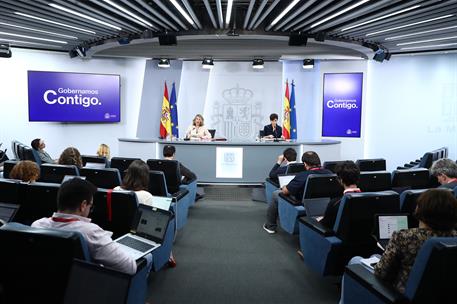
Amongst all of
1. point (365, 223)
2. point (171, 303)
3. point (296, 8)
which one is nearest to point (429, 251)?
point (365, 223)

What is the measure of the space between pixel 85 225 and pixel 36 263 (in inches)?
14.1

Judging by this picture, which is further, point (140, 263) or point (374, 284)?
point (140, 263)

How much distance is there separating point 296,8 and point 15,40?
6324 millimetres

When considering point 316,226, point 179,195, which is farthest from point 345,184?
point 179,195

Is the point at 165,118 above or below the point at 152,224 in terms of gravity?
above

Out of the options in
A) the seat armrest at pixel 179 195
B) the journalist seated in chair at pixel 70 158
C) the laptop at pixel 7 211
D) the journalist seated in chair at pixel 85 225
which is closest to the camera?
the journalist seated in chair at pixel 85 225

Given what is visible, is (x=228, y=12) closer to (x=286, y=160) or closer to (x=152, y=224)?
(x=286, y=160)

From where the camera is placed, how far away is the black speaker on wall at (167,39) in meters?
7.87

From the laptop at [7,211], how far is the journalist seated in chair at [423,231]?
107 inches

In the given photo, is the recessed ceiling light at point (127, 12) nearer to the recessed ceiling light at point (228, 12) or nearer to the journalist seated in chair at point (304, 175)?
the recessed ceiling light at point (228, 12)

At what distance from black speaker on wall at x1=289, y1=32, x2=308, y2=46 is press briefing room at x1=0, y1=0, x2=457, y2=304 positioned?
0.10 feet

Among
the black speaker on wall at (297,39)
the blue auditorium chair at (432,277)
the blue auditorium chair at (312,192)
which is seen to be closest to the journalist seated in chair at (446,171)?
the blue auditorium chair at (312,192)

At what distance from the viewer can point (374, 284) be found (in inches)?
83.7

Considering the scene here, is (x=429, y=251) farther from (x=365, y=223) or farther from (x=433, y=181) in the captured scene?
(x=433, y=181)
